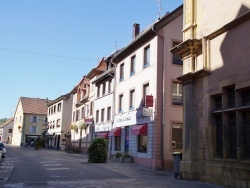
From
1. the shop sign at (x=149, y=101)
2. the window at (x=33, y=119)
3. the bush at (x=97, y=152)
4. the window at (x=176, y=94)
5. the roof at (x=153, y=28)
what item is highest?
the roof at (x=153, y=28)

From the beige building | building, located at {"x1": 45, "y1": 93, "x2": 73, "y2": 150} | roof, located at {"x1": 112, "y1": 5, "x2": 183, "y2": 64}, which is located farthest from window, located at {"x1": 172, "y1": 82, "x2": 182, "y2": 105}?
building, located at {"x1": 45, "y1": 93, "x2": 73, "y2": 150}

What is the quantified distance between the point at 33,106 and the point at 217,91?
71.1 m

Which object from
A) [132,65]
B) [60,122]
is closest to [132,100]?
[132,65]

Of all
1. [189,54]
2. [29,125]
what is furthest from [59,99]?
[189,54]

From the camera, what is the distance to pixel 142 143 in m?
24.3

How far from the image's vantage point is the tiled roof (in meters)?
77.6

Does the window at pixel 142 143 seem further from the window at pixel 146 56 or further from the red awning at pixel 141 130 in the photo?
the window at pixel 146 56

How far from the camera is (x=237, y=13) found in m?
12.7

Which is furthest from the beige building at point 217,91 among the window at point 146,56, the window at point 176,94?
the window at point 146,56

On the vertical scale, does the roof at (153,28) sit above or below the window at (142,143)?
above

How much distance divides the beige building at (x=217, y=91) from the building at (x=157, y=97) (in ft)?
21.9

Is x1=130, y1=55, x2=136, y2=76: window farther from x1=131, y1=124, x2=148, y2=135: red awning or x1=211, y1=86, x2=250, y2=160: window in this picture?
x1=211, y1=86, x2=250, y2=160: window

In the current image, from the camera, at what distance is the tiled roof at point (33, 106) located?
7756 centimetres

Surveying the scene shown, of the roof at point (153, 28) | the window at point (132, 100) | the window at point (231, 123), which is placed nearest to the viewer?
the window at point (231, 123)
